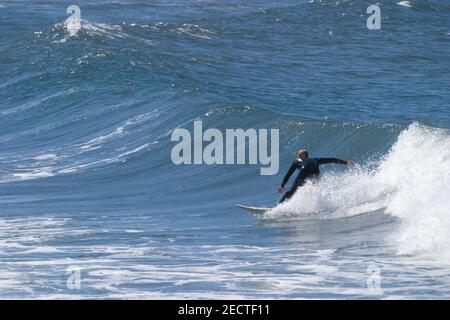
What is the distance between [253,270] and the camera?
15305 millimetres

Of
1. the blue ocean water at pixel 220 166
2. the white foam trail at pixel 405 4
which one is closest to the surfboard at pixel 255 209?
the blue ocean water at pixel 220 166

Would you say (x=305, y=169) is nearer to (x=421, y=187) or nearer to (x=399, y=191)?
(x=399, y=191)

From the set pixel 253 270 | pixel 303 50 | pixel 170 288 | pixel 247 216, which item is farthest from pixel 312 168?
pixel 303 50

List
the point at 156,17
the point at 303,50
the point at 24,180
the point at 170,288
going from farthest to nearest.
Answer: the point at 156,17 → the point at 303,50 → the point at 24,180 → the point at 170,288

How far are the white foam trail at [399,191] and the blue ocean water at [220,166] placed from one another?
0.14ft

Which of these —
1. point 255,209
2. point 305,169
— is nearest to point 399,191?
point 305,169

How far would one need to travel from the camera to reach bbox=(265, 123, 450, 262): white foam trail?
18.1m

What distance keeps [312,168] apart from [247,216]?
141cm

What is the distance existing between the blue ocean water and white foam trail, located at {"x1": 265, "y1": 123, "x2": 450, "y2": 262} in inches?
1.6

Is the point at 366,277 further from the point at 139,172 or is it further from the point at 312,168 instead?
the point at 139,172

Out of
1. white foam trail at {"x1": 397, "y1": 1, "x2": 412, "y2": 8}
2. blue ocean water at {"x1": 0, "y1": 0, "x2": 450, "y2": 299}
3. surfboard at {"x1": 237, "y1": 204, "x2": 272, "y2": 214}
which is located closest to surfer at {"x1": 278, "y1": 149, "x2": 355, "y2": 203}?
blue ocean water at {"x1": 0, "y1": 0, "x2": 450, "y2": 299}

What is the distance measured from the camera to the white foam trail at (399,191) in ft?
59.5

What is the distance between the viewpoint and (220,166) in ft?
81.6

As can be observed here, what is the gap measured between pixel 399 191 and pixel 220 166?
5.43 m
